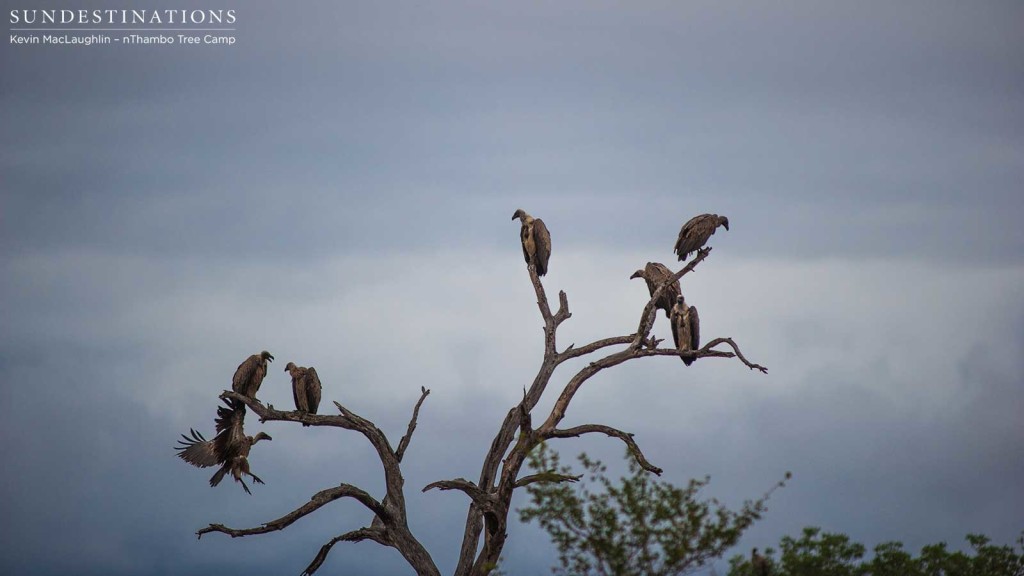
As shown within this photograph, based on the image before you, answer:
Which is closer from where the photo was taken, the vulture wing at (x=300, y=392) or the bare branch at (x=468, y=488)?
the bare branch at (x=468, y=488)

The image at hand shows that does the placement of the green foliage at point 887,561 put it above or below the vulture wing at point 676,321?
below

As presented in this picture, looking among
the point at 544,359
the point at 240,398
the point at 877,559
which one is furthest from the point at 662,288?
the point at 240,398

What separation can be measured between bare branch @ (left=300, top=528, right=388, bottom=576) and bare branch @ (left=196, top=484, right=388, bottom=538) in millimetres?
357

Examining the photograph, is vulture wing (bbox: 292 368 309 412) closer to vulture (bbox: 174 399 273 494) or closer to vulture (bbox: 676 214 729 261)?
vulture (bbox: 174 399 273 494)

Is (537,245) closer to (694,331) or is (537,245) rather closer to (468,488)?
(694,331)

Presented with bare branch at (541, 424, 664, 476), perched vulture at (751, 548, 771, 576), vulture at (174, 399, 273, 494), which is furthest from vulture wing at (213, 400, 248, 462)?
perched vulture at (751, 548, 771, 576)

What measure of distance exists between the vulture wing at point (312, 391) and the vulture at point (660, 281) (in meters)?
5.72

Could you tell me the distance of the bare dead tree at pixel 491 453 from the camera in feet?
62.7

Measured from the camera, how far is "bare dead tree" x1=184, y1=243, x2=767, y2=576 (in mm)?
19109

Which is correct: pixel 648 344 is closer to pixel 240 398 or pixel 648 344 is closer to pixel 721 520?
pixel 721 520

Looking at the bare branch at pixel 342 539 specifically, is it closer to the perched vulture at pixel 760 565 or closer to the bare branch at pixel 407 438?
the bare branch at pixel 407 438

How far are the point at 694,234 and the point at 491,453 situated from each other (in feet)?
17.6

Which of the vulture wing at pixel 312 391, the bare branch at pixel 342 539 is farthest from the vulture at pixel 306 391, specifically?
the bare branch at pixel 342 539

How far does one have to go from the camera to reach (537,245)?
72.3 feet
